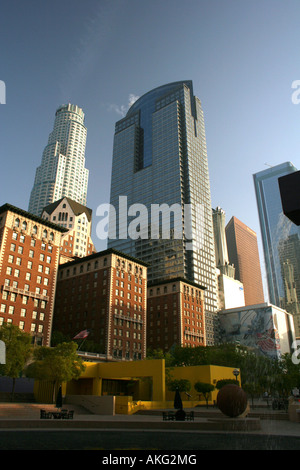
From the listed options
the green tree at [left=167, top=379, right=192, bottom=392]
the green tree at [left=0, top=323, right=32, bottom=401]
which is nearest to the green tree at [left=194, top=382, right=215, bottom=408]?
the green tree at [left=167, top=379, right=192, bottom=392]

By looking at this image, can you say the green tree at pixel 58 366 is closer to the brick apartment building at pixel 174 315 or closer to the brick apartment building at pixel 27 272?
the brick apartment building at pixel 27 272

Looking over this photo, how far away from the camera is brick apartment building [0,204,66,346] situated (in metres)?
73.3

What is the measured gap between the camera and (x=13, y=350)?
49531 millimetres

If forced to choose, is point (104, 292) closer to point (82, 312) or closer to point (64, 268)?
point (82, 312)

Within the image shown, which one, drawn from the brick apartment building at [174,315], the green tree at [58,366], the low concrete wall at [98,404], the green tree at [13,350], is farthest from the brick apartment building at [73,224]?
the low concrete wall at [98,404]

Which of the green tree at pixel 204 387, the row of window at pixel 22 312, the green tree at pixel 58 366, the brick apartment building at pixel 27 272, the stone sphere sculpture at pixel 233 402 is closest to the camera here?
the stone sphere sculpture at pixel 233 402

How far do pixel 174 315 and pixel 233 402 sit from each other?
91.5 m

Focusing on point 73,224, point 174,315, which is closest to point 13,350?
point 174,315

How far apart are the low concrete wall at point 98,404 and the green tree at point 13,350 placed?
10152 mm

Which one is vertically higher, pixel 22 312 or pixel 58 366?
pixel 22 312

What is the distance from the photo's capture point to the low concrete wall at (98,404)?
3981 centimetres

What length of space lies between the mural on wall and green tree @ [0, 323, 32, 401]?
12678 cm

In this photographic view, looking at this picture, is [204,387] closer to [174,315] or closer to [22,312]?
[22,312]
